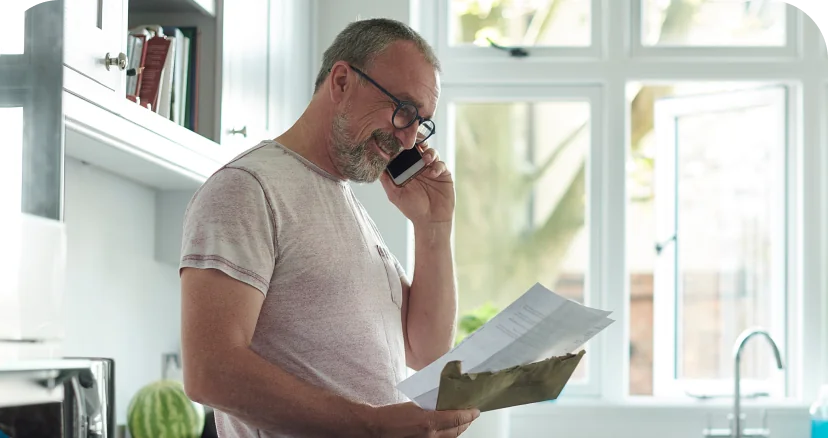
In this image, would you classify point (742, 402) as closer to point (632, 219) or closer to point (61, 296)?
point (632, 219)

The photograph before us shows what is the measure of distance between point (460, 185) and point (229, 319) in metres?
2.18

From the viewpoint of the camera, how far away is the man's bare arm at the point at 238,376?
3.64 feet

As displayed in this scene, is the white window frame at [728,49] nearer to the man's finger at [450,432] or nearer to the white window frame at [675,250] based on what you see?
the white window frame at [675,250]

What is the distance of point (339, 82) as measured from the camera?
1449mm

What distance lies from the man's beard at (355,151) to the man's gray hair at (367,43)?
96 millimetres

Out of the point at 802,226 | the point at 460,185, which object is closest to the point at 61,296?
the point at 460,185

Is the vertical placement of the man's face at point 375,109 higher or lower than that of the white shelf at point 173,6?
lower

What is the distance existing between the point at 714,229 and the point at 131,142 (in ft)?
7.23

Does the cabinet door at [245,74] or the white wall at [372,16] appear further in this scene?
the white wall at [372,16]

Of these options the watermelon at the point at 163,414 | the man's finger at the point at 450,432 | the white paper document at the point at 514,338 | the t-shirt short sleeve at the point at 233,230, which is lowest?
the watermelon at the point at 163,414

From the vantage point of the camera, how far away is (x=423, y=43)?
1.48 meters

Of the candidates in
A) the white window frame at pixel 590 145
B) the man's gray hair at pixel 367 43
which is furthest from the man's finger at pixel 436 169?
Answer: the white window frame at pixel 590 145

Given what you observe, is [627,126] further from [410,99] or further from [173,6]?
[410,99]

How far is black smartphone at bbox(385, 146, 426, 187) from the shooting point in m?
1.68
